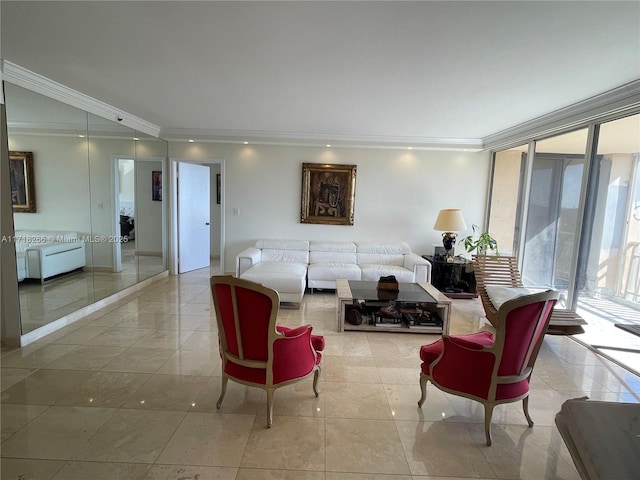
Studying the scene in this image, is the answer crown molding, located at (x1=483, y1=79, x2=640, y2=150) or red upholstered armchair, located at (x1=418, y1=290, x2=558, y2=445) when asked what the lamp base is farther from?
red upholstered armchair, located at (x1=418, y1=290, x2=558, y2=445)

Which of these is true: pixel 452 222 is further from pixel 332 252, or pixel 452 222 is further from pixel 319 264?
pixel 319 264

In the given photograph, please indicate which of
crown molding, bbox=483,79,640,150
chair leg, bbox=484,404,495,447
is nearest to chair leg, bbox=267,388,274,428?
chair leg, bbox=484,404,495,447

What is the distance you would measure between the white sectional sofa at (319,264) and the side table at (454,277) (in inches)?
17.0

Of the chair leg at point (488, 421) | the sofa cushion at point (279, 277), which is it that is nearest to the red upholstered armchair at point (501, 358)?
the chair leg at point (488, 421)

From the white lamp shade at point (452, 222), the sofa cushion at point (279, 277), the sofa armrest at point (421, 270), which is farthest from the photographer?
the white lamp shade at point (452, 222)

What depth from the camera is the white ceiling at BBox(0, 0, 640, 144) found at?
75.5 inches

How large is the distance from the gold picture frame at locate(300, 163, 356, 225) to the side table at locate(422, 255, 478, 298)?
170 centimetres

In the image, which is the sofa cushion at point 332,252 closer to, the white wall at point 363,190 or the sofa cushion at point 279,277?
Answer: the white wall at point 363,190

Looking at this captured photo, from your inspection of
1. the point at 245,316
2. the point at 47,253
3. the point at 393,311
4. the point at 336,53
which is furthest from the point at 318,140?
the point at 245,316

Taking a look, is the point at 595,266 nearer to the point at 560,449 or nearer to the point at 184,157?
the point at 560,449

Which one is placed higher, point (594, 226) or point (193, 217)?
point (594, 226)

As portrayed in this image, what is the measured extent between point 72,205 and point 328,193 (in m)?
3.65

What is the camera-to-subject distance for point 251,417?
6.78 feet

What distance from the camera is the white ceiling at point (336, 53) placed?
75.5 inches
